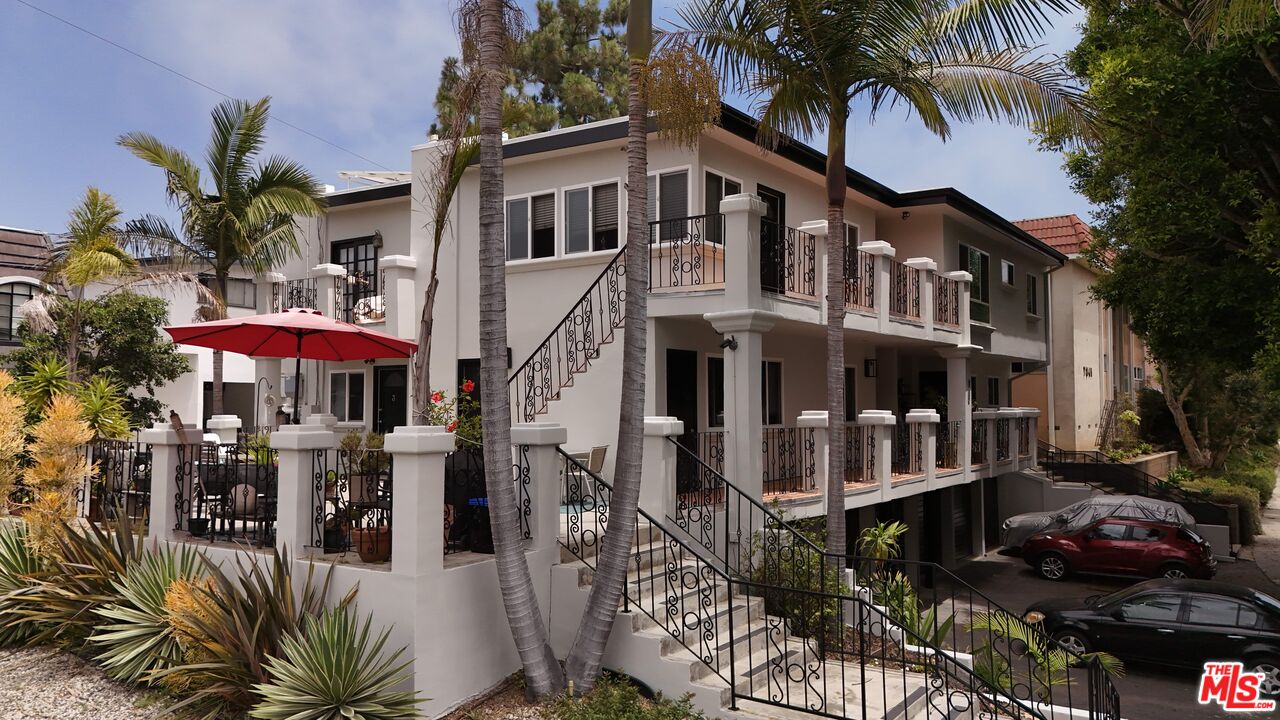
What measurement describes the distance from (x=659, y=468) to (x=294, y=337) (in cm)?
534

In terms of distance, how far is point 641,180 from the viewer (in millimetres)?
7750

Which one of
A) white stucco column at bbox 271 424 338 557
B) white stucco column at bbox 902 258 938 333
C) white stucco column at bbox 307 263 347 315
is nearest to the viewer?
white stucco column at bbox 271 424 338 557

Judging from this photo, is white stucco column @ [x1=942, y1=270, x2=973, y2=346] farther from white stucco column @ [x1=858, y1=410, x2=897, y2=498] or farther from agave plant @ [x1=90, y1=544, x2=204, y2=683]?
agave plant @ [x1=90, y1=544, x2=204, y2=683]

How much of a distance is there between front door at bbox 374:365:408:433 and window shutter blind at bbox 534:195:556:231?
4336 mm

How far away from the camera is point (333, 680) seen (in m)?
6.67

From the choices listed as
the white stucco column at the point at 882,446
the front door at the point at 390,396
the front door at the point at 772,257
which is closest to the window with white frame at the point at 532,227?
the front door at the point at 390,396

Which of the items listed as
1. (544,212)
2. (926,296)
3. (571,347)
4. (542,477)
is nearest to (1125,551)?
(926,296)

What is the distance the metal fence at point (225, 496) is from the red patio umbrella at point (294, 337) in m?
1.44

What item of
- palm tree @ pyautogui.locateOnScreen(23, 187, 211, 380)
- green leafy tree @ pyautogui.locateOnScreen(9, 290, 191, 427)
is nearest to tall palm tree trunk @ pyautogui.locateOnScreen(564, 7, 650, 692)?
palm tree @ pyautogui.locateOnScreen(23, 187, 211, 380)

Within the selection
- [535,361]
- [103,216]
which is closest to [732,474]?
[535,361]

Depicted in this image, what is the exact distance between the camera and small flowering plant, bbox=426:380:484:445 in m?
12.6

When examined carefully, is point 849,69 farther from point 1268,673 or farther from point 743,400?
point 1268,673

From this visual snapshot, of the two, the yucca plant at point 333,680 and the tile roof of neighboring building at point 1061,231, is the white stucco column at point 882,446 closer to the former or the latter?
the yucca plant at point 333,680

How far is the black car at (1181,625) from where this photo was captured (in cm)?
1207
